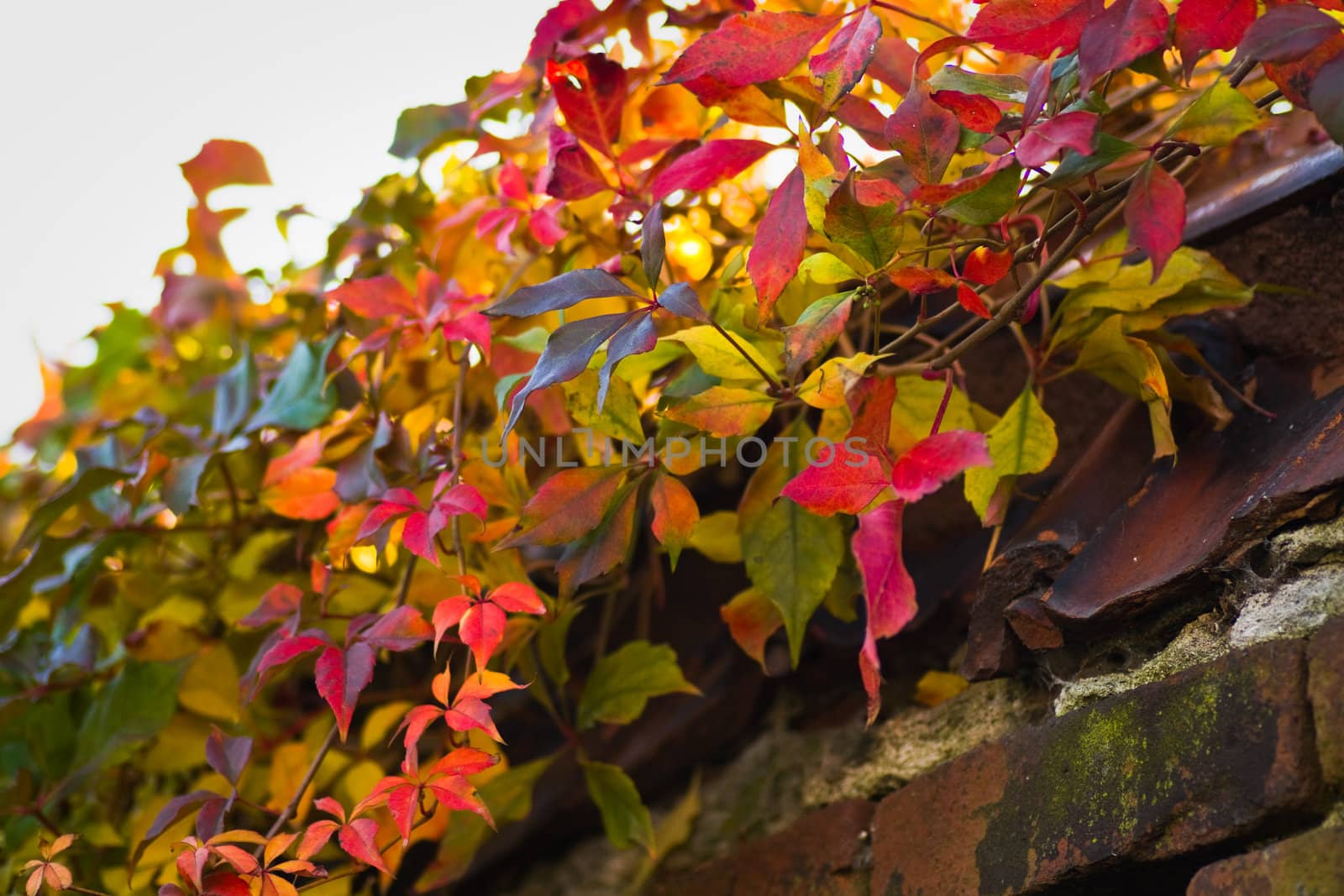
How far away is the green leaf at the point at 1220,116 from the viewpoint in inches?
21.8

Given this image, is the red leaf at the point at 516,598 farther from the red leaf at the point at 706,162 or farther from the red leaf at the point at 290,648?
the red leaf at the point at 706,162

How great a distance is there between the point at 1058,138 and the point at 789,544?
0.33 m

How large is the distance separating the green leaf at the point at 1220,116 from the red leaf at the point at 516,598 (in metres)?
0.46

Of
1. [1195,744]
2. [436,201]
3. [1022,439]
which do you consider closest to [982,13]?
[1022,439]

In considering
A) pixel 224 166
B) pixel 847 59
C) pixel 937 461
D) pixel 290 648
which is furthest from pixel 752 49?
pixel 224 166

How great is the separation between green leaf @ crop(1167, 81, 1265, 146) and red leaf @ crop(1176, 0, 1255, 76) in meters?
0.02

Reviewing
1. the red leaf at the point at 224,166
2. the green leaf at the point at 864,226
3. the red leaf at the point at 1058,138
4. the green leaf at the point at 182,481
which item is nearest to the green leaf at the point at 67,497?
the green leaf at the point at 182,481

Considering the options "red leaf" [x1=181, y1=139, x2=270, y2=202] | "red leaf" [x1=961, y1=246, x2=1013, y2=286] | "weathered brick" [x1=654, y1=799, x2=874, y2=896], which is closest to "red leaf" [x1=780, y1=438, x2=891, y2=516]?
"red leaf" [x1=961, y1=246, x2=1013, y2=286]

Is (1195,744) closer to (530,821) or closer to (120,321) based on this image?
(530,821)

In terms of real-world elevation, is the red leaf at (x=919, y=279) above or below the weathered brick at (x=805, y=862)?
above

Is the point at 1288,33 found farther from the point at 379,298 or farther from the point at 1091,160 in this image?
the point at 379,298

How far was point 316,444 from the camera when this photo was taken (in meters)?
0.91

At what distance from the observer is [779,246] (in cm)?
61

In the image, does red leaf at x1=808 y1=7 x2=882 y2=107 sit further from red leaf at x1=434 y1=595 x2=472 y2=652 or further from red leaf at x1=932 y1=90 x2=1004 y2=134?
red leaf at x1=434 y1=595 x2=472 y2=652
